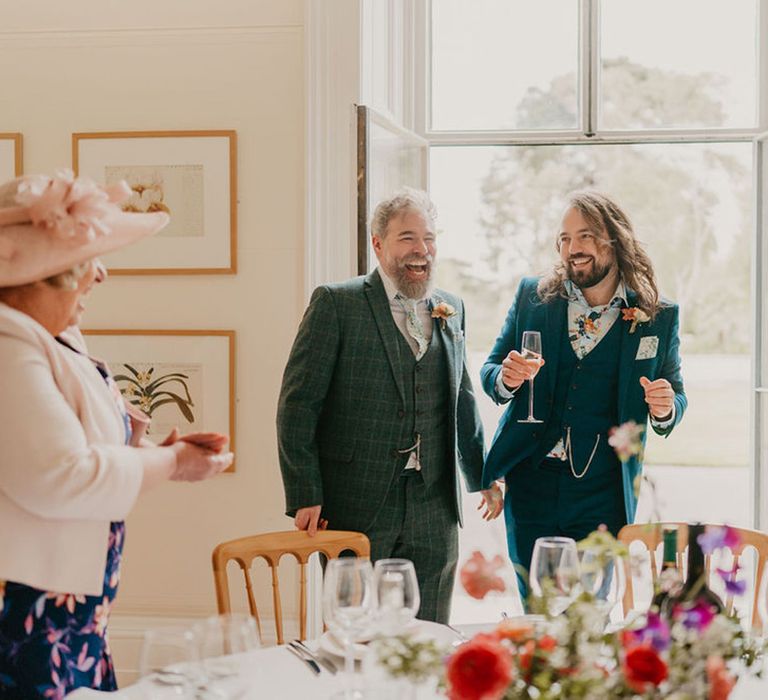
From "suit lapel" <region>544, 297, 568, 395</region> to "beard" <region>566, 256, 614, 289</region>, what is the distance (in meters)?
0.09

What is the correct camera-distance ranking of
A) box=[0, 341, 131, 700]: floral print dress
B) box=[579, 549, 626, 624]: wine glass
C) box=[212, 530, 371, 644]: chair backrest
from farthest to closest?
box=[212, 530, 371, 644]: chair backrest → box=[0, 341, 131, 700]: floral print dress → box=[579, 549, 626, 624]: wine glass

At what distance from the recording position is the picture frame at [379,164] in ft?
11.9

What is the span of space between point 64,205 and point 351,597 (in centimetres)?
81

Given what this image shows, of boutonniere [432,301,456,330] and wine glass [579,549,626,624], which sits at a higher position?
boutonniere [432,301,456,330]

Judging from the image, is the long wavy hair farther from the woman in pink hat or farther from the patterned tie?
the woman in pink hat

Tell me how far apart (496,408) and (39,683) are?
9.89ft

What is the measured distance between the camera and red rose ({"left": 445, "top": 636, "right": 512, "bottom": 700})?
1.11m

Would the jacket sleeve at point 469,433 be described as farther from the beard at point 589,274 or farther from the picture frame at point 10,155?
the picture frame at point 10,155

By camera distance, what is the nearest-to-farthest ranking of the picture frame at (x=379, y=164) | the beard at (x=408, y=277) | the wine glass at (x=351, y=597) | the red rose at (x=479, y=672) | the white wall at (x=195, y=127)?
the red rose at (x=479, y=672) → the wine glass at (x=351, y=597) → the beard at (x=408, y=277) → the picture frame at (x=379, y=164) → the white wall at (x=195, y=127)

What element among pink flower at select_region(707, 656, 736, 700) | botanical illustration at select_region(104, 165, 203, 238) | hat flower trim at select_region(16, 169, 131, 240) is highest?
botanical illustration at select_region(104, 165, 203, 238)

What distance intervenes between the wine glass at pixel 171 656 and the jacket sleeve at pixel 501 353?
2.07 metres

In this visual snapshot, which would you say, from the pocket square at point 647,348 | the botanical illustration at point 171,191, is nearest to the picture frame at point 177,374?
the botanical illustration at point 171,191

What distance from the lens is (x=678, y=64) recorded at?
14.5ft

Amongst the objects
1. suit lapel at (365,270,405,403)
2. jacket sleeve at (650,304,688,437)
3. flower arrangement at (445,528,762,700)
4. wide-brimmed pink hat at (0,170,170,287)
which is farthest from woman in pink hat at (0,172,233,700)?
jacket sleeve at (650,304,688,437)
